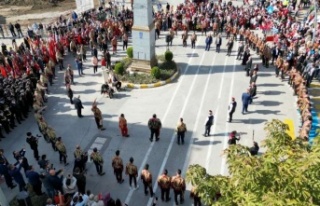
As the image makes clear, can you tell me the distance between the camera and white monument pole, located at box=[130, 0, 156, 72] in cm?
2198

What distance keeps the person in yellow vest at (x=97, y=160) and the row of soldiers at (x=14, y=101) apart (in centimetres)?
606

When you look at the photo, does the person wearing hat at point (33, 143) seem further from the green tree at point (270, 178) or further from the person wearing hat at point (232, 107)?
the green tree at point (270, 178)

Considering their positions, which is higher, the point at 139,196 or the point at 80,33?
the point at 80,33

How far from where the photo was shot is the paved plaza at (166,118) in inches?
620

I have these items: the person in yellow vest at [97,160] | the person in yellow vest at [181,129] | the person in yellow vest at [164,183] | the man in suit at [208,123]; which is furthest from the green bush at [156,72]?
the person in yellow vest at [164,183]

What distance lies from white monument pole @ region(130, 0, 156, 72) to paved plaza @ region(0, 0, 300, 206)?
2.14 metres

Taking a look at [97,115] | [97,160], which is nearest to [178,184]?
[97,160]

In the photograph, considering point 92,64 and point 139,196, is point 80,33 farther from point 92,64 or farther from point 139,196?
point 139,196

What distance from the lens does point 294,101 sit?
20203mm

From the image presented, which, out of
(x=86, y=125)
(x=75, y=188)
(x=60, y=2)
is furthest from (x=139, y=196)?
(x=60, y=2)

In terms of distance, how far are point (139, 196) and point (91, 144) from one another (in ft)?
14.1

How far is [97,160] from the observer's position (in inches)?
566

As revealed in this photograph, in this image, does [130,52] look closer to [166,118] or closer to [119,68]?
[119,68]

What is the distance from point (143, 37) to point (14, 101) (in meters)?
8.50
